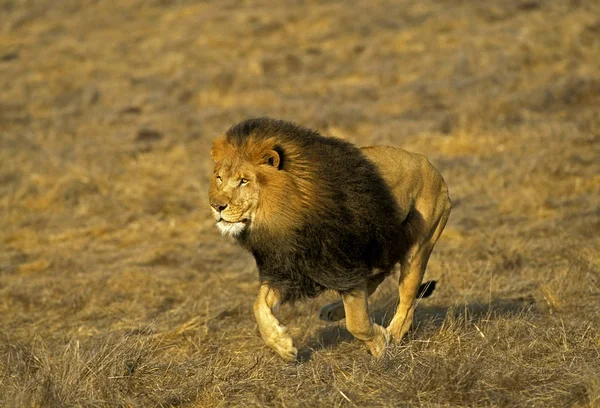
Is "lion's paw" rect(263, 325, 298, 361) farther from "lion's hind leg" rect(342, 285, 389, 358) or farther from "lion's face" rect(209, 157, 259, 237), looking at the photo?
"lion's face" rect(209, 157, 259, 237)

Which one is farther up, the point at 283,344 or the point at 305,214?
the point at 305,214

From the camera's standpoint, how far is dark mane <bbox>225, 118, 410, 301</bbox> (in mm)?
4922

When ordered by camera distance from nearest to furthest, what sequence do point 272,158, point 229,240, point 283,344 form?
1. point 272,158
2. point 283,344
3. point 229,240

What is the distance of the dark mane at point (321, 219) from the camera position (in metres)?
4.92

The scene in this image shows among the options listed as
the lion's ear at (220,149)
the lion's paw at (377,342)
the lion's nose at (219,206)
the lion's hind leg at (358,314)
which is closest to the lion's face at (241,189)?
the lion's nose at (219,206)

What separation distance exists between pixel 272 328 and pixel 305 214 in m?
0.71

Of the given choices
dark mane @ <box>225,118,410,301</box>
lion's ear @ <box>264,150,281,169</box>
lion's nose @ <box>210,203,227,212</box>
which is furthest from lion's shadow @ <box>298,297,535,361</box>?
lion's ear @ <box>264,150,281,169</box>

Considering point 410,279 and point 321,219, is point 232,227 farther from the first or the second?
point 410,279

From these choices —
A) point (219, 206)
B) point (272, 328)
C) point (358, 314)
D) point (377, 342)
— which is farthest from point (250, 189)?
point (377, 342)

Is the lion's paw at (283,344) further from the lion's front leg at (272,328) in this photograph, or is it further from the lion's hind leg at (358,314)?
the lion's hind leg at (358,314)

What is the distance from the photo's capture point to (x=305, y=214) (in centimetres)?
489

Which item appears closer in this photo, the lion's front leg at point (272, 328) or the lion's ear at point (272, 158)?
the lion's ear at point (272, 158)

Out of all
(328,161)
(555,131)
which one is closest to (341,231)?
(328,161)

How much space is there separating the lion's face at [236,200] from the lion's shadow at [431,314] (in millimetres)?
1120
